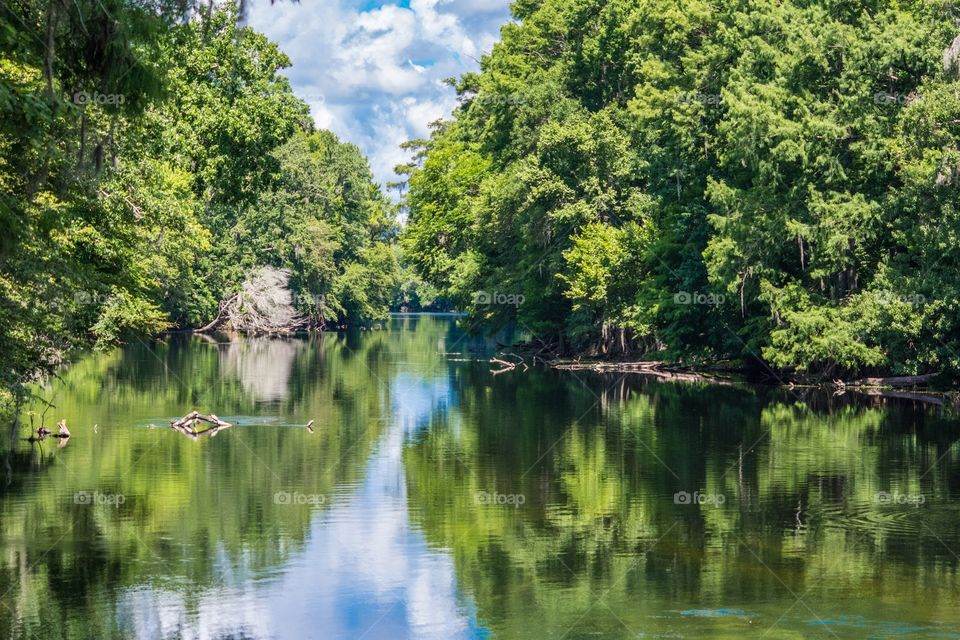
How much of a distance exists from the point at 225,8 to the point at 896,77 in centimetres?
2465

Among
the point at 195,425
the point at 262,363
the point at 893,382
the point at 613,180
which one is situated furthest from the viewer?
the point at 262,363

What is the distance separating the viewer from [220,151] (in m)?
41.5

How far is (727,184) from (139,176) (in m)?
29.2

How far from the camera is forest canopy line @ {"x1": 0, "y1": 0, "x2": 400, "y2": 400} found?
13.6m

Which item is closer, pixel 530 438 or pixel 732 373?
pixel 530 438

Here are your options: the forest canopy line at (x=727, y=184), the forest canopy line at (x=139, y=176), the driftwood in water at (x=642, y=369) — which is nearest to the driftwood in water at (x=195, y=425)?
the forest canopy line at (x=139, y=176)

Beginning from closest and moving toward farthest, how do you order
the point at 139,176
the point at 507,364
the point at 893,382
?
1. the point at 139,176
2. the point at 893,382
3. the point at 507,364

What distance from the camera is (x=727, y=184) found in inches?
2164

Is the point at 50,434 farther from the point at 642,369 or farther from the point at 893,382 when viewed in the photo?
the point at 642,369

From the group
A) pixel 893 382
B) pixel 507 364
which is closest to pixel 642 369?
pixel 507 364

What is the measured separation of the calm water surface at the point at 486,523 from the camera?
57.5ft

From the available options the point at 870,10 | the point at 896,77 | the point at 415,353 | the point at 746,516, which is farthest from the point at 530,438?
the point at 415,353

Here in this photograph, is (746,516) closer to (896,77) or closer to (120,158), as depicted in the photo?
(120,158)

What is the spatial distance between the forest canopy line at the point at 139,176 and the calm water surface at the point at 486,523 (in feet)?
11.0
